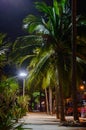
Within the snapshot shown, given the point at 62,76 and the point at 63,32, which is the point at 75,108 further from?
the point at 63,32

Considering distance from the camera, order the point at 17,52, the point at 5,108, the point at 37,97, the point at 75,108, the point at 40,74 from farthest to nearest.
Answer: the point at 37,97
the point at 17,52
the point at 40,74
the point at 75,108
the point at 5,108

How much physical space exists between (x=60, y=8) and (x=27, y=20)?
277 cm

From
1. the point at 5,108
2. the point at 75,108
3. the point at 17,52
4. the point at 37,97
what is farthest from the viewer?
the point at 37,97

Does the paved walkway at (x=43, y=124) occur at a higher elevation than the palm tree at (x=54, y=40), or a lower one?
lower

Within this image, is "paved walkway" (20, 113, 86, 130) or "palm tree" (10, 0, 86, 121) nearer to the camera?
"paved walkway" (20, 113, 86, 130)

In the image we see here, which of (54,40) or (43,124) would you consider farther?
(54,40)

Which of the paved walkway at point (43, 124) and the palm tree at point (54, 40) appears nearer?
the paved walkway at point (43, 124)

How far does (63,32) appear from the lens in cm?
2877

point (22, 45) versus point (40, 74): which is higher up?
point (22, 45)

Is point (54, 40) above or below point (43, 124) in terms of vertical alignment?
above

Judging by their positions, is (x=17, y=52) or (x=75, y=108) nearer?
(x=75, y=108)

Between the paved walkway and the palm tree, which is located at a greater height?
the palm tree

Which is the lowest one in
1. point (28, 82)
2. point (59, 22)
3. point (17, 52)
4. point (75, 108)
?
point (75, 108)

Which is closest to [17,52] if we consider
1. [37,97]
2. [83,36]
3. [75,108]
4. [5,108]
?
[83,36]
